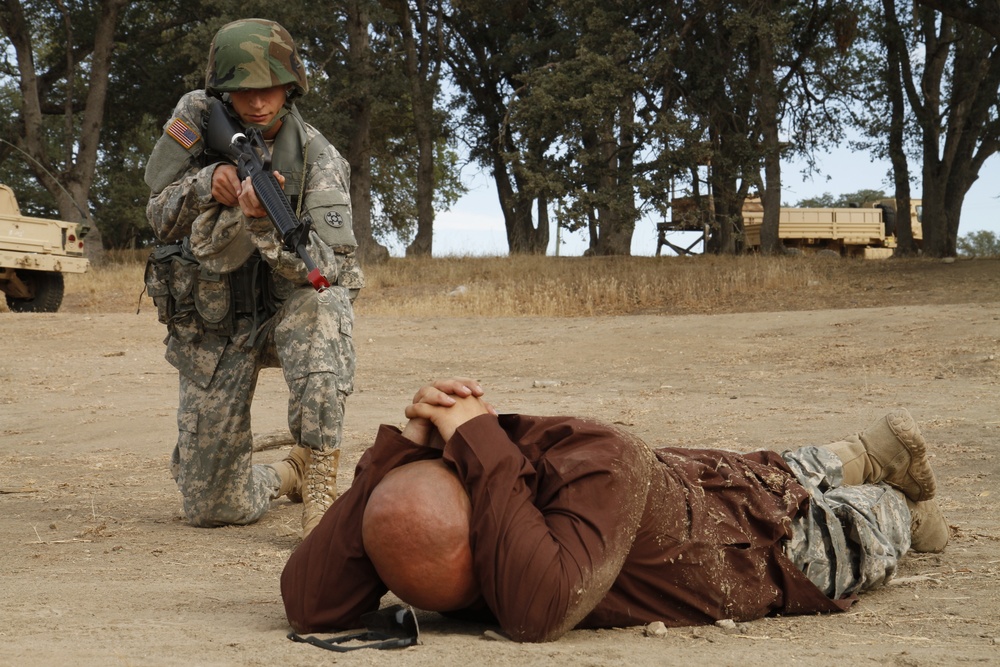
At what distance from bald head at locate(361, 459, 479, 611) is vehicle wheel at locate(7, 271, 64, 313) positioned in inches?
648

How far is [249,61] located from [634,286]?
13.8 meters

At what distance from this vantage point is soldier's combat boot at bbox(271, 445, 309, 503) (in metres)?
5.58

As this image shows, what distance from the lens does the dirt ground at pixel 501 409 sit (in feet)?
9.46

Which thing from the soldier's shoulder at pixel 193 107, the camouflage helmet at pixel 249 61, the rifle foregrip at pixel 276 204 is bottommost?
the rifle foregrip at pixel 276 204

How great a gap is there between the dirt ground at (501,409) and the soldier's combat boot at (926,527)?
5cm

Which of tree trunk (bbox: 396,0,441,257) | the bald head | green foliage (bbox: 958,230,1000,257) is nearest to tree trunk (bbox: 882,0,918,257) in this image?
tree trunk (bbox: 396,0,441,257)

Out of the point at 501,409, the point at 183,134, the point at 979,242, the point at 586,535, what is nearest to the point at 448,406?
the point at 586,535

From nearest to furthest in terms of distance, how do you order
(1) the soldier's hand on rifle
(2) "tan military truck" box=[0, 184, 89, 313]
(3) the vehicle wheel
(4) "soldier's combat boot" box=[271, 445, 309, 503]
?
1. (1) the soldier's hand on rifle
2. (4) "soldier's combat boot" box=[271, 445, 309, 503]
3. (2) "tan military truck" box=[0, 184, 89, 313]
4. (3) the vehicle wheel

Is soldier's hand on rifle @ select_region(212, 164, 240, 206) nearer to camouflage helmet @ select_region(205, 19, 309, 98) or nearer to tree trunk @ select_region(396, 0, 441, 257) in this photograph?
camouflage helmet @ select_region(205, 19, 309, 98)

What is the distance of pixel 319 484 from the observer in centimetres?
464

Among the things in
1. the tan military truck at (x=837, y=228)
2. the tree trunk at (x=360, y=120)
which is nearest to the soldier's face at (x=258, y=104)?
the tree trunk at (x=360, y=120)

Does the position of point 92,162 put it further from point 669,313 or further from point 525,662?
point 525,662

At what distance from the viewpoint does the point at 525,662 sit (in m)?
2.66

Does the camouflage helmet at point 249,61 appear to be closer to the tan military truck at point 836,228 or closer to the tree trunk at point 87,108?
the tree trunk at point 87,108
